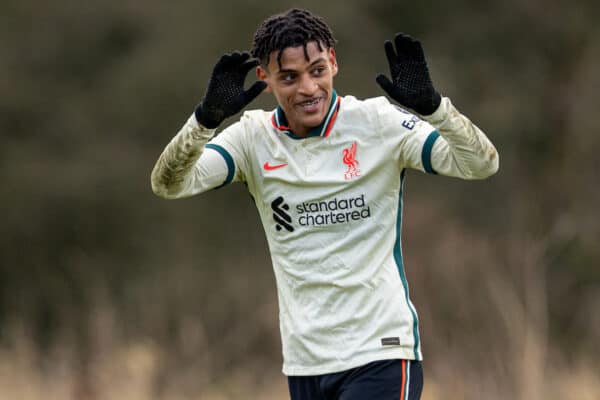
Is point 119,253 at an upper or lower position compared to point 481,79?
lower

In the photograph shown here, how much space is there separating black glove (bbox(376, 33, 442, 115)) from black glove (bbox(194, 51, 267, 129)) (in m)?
0.53

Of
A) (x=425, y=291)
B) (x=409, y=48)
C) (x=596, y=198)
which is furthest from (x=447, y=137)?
(x=596, y=198)

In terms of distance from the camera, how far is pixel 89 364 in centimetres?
748

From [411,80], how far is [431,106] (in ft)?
0.42

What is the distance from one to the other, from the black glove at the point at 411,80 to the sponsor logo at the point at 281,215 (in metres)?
0.67

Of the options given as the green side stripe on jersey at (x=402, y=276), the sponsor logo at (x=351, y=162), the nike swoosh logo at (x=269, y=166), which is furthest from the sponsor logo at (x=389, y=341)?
the nike swoosh logo at (x=269, y=166)

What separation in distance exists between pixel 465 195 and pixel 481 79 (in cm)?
139

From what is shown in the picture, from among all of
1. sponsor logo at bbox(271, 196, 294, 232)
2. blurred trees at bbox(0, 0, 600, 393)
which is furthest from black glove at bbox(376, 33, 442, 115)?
blurred trees at bbox(0, 0, 600, 393)

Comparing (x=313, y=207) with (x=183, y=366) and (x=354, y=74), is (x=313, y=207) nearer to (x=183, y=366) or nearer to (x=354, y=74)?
(x=183, y=366)

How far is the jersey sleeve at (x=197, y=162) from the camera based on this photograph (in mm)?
4578

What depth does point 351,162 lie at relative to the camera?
15.3 ft

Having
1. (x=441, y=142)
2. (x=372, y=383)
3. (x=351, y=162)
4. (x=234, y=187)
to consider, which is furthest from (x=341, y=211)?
(x=234, y=187)

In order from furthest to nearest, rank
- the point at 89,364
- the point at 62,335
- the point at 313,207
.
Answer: the point at 62,335, the point at 89,364, the point at 313,207

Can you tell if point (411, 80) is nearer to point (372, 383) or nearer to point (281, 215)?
point (281, 215)
